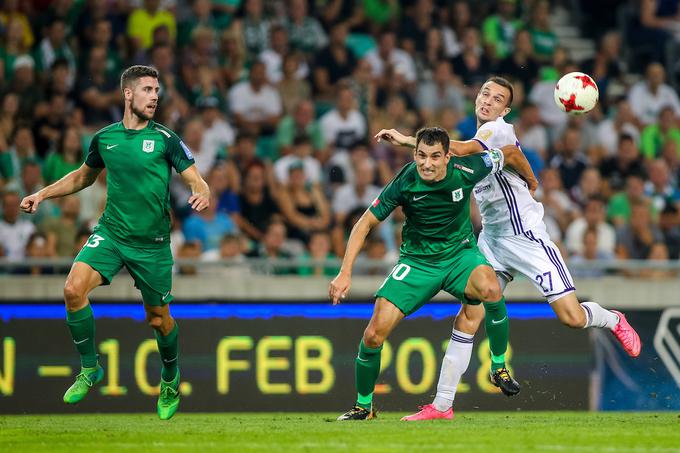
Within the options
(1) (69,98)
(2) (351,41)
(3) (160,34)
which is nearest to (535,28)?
(2) (351,41)

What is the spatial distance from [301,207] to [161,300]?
5.73 m

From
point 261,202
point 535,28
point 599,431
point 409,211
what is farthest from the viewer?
point 535,28

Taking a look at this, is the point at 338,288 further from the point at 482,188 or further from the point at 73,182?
the point at 73,182

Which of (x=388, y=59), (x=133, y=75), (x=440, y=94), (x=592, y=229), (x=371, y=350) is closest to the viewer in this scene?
(x=133, y=75)

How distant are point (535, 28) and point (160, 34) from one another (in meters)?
6.31

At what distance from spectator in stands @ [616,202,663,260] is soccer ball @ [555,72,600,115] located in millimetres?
5901

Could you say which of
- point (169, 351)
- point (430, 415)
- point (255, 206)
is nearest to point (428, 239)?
point (430, 415)

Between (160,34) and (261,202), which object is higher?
(160,34)

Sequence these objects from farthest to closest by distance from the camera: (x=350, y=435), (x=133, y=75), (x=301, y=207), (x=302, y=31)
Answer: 1. (x=302, y=31)
2. (x=301, y=207)
3. (x=133, y=75)
4. (x=350, y=435)

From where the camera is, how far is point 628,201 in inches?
693

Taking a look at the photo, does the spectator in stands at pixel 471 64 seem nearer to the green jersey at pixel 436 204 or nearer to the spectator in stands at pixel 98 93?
the spectator in stands at pixel 98 93

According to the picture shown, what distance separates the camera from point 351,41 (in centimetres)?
1898

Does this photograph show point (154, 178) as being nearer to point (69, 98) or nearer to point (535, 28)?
point (69, 98)

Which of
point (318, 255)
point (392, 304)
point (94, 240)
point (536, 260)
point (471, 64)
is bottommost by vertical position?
point (318, 255)
